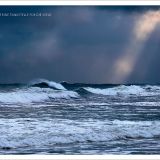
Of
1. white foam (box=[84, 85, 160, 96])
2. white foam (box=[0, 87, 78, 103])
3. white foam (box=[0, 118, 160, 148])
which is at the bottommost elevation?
white foam (box=[0, 118, 160, 148])

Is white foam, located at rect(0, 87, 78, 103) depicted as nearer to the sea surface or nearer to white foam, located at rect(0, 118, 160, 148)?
the sea surface

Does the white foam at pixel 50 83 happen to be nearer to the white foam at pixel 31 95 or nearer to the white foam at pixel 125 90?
the white foam at pixel 31 95

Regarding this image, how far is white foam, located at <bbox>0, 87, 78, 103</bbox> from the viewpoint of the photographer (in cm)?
1435

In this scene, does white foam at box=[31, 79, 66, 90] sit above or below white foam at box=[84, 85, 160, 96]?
above

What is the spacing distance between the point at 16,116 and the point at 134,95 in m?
0.98

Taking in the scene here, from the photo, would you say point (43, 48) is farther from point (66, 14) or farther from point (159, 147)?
point (159, 147)

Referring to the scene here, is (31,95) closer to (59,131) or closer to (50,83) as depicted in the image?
(50,83)

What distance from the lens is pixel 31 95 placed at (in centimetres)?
1448

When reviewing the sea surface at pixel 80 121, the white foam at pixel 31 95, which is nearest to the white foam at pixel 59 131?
the sea surface at pixel 80 121

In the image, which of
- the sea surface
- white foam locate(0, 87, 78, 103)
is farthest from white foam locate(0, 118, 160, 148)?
white foam locate(0, 87, 78, 103)

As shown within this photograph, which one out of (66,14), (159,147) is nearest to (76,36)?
(66,14)

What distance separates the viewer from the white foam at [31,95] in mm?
14352

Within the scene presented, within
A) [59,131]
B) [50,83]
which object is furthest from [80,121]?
[50,83]

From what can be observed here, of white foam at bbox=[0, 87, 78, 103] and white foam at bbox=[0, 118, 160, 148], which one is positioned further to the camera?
white foam at bbox=[0, 87, 78, 103]
